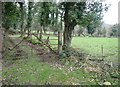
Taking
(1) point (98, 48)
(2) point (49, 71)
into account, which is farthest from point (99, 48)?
(2) point (49, 71)

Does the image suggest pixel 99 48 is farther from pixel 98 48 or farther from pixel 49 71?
pixel 49 71

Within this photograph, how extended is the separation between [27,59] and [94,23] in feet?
12.0

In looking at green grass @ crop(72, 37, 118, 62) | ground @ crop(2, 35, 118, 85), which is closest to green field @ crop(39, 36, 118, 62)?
green grass @ crop(72, 37, 118, 62)

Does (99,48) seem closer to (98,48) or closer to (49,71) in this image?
(98,48)

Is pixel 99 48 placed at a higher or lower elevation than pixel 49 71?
lower

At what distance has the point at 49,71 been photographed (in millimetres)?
6324

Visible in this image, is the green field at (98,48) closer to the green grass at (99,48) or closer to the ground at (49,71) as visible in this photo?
the green grass at (99,48)

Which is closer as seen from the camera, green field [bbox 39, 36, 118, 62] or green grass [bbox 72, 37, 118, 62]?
green field [bbox 39, 36, 118, 62]

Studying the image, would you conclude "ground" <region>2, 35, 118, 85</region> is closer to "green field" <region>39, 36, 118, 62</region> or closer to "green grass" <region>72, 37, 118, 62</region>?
"green field" <region>39, 36, 118, 62</region>

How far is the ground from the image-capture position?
5579 millimetres

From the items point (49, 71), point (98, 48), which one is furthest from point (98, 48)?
point (49, 71)

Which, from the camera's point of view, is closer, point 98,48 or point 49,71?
point 49,71

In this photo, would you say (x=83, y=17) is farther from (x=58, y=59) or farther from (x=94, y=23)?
(x=58, y=59)

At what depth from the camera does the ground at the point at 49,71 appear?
558 centimetres
